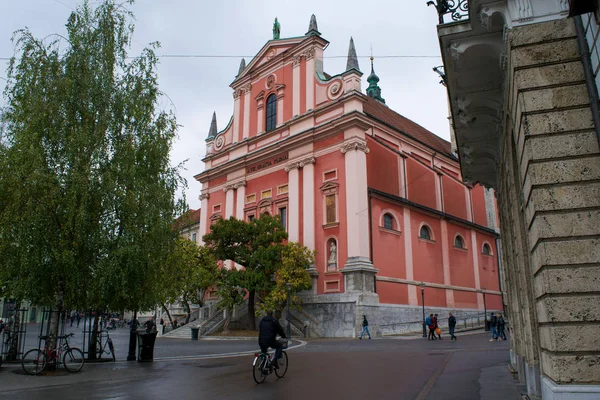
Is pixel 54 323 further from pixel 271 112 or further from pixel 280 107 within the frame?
pixel 271 112

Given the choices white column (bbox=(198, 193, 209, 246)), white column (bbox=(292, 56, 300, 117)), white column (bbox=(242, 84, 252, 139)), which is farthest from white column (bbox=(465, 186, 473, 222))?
white column (bbox=(198, 193, 209, 246))

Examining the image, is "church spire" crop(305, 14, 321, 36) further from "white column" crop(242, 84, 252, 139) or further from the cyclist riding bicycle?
the cyclist riding bicycle

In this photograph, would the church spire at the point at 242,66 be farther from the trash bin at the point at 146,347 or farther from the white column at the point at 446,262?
the trash bin at the point at 146,347

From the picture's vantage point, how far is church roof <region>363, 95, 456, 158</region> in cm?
3809

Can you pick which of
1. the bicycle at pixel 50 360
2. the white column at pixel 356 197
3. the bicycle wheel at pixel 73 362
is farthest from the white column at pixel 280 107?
the bicycle wheel at pixel 73 362

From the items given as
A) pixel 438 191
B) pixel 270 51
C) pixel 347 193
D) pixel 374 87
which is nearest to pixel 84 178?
pixel 347 193

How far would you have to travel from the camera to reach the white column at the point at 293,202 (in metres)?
31.7

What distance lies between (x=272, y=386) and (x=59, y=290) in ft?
22.3

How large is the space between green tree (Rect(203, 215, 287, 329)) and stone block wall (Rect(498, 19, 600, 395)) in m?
23.1

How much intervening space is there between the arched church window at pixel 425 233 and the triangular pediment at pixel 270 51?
633 inches

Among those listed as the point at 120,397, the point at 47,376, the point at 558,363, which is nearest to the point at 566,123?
the point at 558,363

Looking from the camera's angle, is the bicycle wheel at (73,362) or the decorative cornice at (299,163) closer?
the bicycle wheel at (73,362)

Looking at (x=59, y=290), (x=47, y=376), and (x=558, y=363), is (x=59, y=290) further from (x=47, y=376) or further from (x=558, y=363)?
(x=558, y=363)

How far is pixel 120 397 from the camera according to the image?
8.07m
